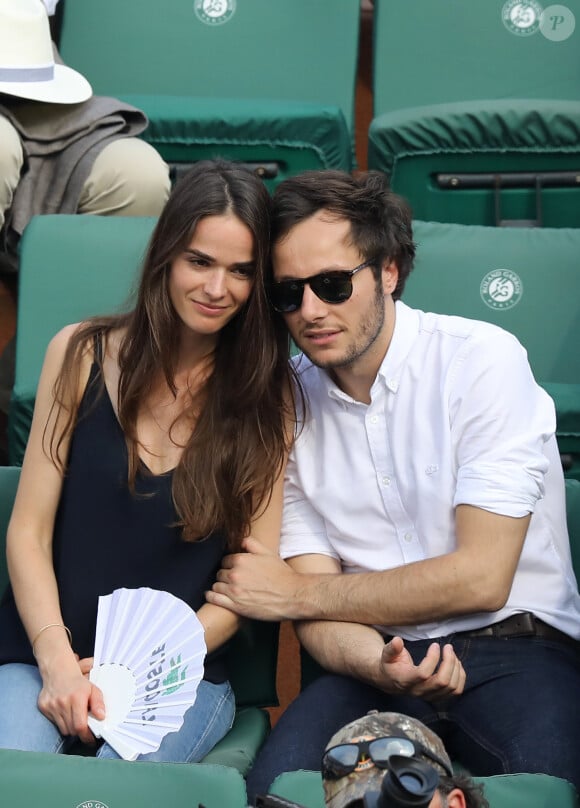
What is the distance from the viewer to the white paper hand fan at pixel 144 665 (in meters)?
1.89

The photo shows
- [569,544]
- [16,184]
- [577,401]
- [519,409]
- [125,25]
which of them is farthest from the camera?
[125,25]

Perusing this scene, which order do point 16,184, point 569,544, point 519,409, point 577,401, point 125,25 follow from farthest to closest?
point 125,25 → point 16,184 → point 577,401 → point 569,544 → point 519,409

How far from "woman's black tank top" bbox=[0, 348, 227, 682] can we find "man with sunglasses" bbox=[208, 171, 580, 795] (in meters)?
0.07

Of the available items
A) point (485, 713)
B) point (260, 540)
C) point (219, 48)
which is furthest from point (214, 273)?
point (219, 48)

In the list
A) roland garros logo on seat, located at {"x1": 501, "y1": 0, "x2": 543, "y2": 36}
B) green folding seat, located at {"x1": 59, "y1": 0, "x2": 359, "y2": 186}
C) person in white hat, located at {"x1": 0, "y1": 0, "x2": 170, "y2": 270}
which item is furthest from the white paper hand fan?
roland garros logo on seat, located at {"x1": 501, "y1": 0, "x2": 543, "y2": 36}

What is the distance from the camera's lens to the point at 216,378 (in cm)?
219

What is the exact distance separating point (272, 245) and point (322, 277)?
0.35ft

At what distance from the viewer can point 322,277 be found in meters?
2.09

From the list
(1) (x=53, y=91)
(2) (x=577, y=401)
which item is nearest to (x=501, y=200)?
(2) (x=577, y=401)

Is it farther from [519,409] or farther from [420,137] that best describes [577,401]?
[420,137]

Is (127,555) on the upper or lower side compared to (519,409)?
lower

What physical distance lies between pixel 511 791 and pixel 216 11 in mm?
2924

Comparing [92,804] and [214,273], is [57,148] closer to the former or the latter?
[214,273]

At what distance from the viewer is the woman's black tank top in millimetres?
2092
